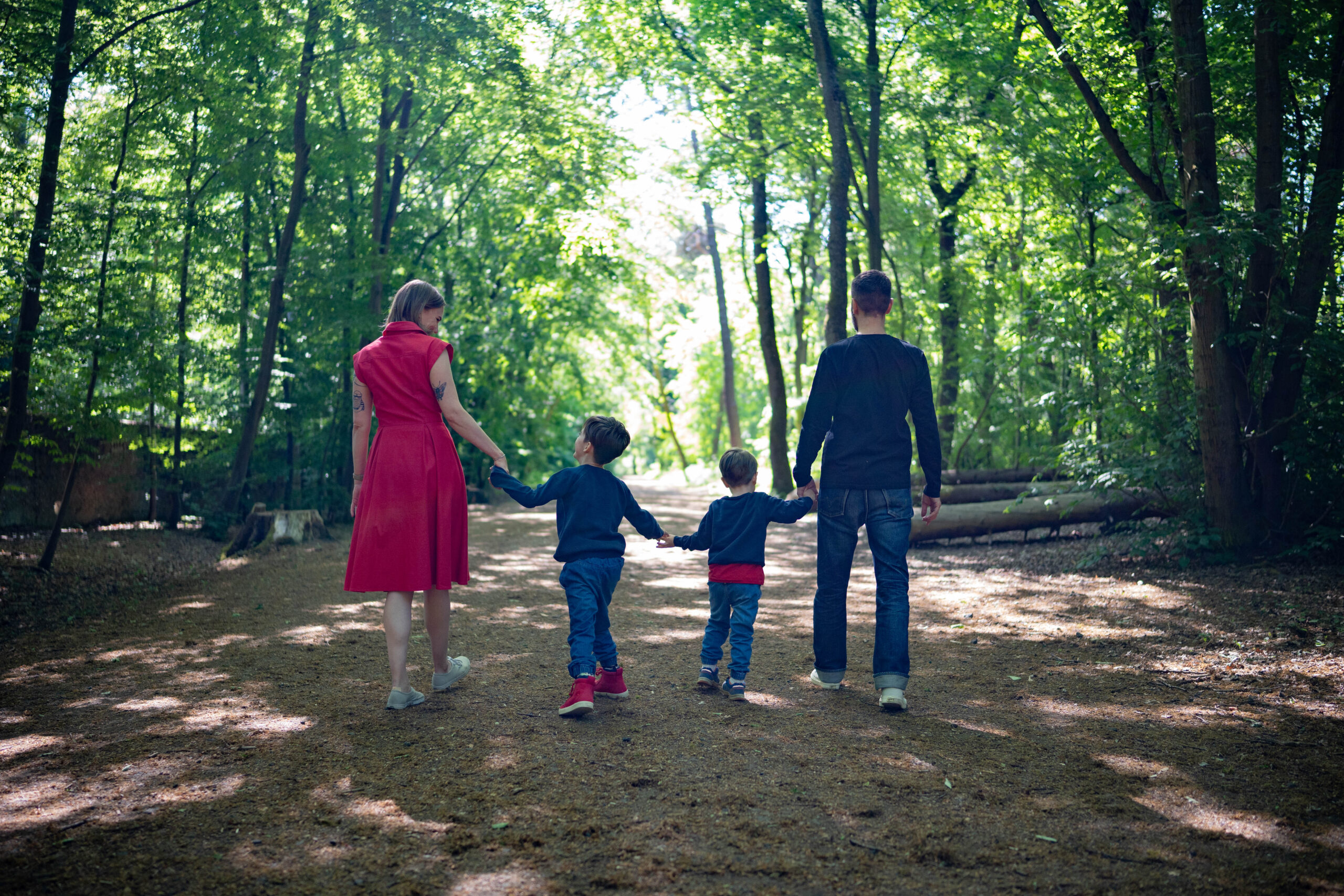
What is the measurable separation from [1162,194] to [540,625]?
22.4 feet

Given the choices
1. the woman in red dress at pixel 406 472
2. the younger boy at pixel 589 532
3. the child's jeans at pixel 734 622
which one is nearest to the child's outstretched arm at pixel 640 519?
the younger boy at pixel 589 532

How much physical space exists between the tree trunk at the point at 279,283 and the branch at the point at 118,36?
2.04 metres

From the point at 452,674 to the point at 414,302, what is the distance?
6.76 feet

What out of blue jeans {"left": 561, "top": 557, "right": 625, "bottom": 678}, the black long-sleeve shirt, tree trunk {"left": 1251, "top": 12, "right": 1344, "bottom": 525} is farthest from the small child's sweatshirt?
tree trunk {"left": 1251, "top": 12, "right": 1344, "bottom": 525}

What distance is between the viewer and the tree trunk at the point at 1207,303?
7.59 m

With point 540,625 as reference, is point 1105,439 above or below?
above

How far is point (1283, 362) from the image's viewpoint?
758 centimetres

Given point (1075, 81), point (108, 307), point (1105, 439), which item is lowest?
point (1105, 439)

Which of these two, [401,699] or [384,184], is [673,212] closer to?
[384,184]

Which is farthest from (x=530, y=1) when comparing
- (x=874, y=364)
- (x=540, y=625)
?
(x=874, y=364)

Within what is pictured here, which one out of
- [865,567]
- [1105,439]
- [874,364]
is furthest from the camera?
[865,567]

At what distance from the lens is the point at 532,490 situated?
4.50 m

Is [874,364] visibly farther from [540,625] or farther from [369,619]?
[369,619]

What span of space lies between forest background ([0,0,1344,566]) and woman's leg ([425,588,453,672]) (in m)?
5.40
